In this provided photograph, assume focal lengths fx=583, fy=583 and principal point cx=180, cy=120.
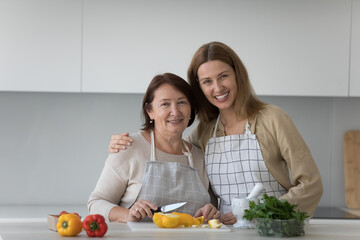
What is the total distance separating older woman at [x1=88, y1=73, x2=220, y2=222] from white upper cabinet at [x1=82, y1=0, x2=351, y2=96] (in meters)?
0.78

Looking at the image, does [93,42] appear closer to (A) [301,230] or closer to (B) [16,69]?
(B) [16,69]

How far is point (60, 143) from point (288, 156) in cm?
172

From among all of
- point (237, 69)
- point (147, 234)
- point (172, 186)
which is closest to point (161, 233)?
point (147, 234)

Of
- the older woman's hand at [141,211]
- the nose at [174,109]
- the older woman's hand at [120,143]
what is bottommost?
the older woman's hand at [141,211]

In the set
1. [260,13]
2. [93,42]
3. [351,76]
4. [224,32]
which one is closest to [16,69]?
[93,42]

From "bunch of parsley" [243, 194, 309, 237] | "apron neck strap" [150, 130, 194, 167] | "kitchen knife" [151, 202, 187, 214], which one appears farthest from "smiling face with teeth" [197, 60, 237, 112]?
"bunch of parsley" [243, 194, 309, 237]

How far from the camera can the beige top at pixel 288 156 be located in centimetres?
226

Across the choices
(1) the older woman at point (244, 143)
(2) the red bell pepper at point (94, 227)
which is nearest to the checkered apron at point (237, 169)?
(1) the older woman at point (244, 143)

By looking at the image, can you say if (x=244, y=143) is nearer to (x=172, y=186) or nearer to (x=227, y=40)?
(x=172, y=186)

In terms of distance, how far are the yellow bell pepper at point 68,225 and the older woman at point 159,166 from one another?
16.1 inches

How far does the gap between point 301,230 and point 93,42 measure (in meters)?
1.76

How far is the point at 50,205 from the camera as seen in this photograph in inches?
138

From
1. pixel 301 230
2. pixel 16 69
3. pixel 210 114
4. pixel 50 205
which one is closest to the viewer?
pixel 301 230

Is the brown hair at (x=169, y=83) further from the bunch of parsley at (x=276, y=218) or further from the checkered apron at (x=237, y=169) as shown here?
the bunch of parsley at (x=276, y=218)
